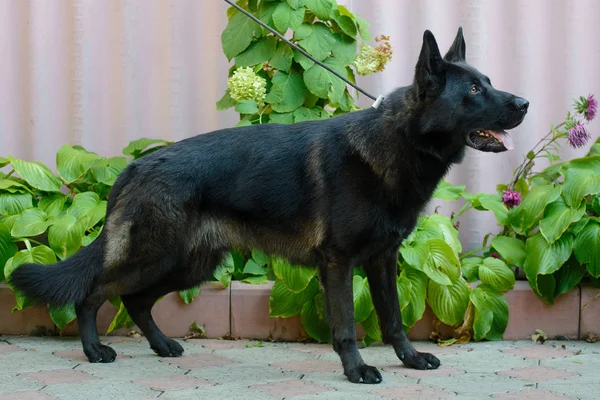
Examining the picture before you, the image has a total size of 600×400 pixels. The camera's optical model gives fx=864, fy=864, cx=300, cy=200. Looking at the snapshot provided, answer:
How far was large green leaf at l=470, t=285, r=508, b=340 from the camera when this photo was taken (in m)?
4.45

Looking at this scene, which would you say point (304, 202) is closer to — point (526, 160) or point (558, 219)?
point (558, 219)

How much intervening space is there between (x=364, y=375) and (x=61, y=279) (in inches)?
58.7

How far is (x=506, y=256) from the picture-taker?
4.69m

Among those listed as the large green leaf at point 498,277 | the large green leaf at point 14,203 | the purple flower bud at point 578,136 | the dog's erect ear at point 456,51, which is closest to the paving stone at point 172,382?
the large green leaf at point 14,203

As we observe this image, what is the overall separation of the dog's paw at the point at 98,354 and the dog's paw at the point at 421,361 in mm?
1383

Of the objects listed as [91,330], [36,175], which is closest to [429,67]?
[91,330]

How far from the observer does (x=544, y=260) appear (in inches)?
176

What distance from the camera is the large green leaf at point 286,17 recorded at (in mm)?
4781

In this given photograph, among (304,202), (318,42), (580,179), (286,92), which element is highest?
(318,42)

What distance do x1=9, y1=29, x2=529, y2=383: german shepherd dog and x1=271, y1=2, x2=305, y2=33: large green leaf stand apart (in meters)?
0.89

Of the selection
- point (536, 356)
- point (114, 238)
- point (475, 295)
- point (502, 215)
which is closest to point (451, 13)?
point (502, 215)

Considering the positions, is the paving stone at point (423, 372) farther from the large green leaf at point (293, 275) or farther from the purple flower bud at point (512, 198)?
the purple flower bud at point (512, 198)

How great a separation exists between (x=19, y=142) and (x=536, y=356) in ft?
11.0

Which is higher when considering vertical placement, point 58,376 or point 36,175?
point 36,175
